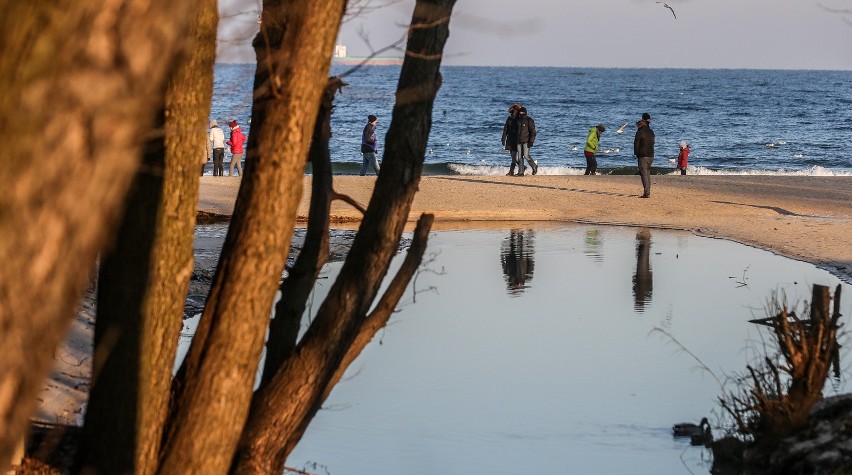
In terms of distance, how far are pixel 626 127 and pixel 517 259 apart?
175 ft

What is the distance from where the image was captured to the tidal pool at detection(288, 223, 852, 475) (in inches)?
332

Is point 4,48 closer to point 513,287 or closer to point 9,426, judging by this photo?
point 9,426

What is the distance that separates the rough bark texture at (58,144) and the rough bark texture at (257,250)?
3209mm

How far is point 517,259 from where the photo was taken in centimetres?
1691

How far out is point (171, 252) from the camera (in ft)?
16.6

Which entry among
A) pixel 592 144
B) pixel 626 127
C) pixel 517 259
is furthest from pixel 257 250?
pixel 626 127

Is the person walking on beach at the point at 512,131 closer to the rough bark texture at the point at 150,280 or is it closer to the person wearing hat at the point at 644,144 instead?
the person wearing hat at the point at 644,144

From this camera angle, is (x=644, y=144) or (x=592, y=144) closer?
(x=644, y=144)

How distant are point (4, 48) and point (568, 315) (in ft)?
37.1

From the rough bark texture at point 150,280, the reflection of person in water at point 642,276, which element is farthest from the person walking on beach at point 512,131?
the rough bark texture at point 150,280

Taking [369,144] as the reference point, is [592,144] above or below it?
above

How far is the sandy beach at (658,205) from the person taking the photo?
1930cm

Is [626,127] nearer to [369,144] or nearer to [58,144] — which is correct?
[369,144]

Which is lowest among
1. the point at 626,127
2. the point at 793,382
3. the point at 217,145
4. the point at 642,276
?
the point at 793,382
